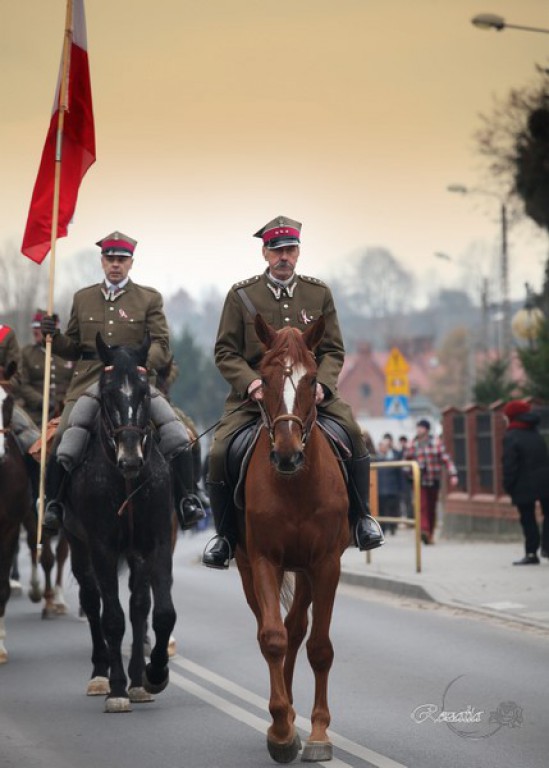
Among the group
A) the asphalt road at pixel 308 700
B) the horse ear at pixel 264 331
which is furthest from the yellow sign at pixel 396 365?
the horse ear at pixel 264 331

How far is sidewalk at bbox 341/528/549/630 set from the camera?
17.0 m

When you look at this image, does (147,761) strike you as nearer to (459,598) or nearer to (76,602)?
(459,598)

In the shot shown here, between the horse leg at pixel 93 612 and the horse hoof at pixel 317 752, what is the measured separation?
117 inches

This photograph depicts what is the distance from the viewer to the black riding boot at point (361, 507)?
9.91 m

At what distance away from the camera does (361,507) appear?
10000 mm

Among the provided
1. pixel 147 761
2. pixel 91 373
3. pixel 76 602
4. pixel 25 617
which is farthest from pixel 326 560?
pixel 76 602

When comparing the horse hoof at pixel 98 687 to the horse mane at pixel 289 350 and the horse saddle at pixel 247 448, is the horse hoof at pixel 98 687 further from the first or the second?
the horse mane at pixel 289 350

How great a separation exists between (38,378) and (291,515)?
9.19m

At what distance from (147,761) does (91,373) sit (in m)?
4.10

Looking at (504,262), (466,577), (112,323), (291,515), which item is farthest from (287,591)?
(504,262)

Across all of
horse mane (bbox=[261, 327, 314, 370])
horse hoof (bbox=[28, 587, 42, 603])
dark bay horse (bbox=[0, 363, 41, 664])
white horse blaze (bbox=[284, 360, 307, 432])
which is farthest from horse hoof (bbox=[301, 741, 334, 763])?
horse hoof (bbox=[28, 587, 42, 603])

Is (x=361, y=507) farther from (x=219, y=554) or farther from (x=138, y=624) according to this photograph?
(x=138, y=624)

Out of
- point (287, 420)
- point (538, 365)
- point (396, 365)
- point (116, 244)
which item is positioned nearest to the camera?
point (287, 420)

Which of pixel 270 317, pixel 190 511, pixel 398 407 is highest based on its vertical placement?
pixel 398 407
